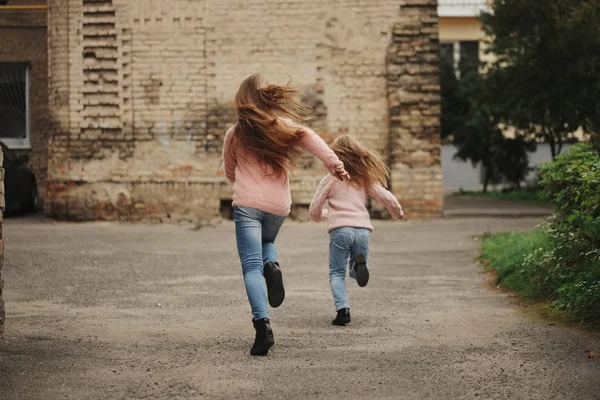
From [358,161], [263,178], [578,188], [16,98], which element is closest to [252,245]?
[263,178]

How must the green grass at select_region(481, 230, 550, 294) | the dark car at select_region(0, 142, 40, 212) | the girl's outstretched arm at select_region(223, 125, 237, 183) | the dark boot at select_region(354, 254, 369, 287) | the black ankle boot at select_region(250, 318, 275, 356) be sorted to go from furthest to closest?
the dark car at select_region(0, 142, 40, 212), the green grass at select_region(481, 230, 550, 294), the dark boot at select_region(354, 254, 369, 287), the girl's outstretched arm at select_region(223, 125, 237, 183), the black ankle boot at select_region(250, 318, 275, 356)

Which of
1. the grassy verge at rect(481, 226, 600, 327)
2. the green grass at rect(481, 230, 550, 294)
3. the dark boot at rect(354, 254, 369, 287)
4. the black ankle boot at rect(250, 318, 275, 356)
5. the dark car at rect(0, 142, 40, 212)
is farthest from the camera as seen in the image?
the dark car at rect(0, 142, 40, 212)

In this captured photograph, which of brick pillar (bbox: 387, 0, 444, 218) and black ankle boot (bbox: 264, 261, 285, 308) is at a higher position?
brick pillar (bbox: 387, 0, 444, 218)

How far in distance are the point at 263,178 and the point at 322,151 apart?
414mm

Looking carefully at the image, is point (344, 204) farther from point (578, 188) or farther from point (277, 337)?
point (578, 188)

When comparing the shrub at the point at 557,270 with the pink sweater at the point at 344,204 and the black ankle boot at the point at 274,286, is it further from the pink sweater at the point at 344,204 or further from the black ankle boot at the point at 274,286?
the black ankle boot at the point at 274,286

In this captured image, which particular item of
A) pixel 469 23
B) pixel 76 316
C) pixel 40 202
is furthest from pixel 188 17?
pixel 469 23

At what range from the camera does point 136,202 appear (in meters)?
16.2

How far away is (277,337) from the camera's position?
605 cm

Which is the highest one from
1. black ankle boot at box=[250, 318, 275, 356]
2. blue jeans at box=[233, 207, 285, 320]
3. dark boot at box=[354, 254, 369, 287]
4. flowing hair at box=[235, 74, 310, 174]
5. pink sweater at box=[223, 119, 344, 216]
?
flowing hair at box=[235, 74, 310, 174]

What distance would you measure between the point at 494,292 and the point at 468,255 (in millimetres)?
3004

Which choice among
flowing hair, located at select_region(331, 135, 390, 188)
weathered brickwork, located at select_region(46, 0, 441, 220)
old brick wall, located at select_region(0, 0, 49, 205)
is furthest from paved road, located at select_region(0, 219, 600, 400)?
old brick wall, located at select_region(0, 0, 49, 205)

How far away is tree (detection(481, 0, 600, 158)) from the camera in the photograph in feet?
55.9

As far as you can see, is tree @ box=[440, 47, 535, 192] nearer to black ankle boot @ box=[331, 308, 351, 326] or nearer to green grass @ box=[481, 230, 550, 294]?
green grass @ box=[481, 230, 550, 294]
